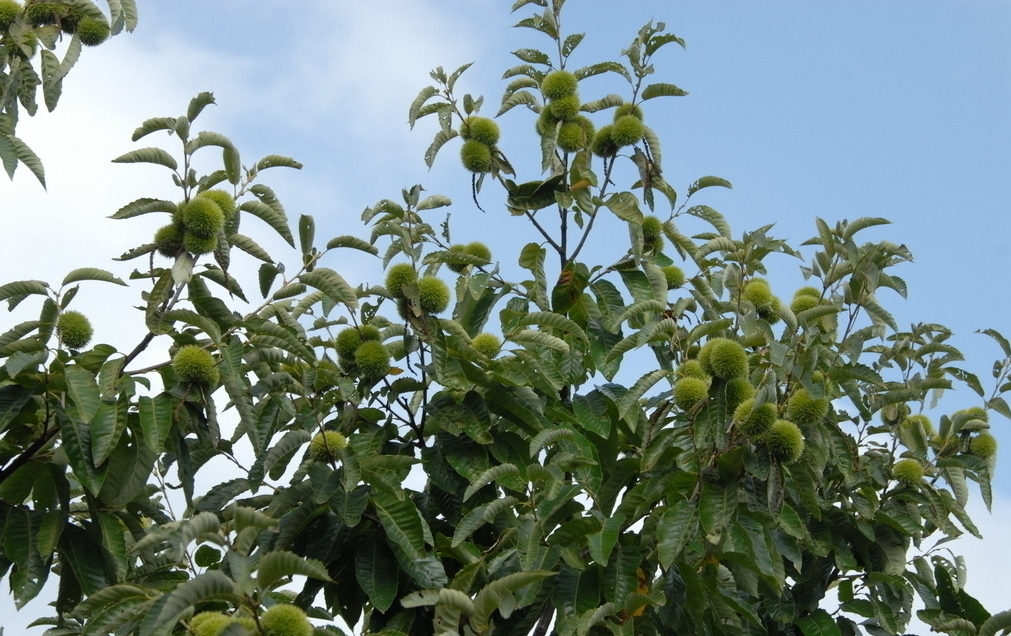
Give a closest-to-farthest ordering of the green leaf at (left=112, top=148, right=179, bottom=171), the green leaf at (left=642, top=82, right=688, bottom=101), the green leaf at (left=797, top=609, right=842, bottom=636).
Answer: the green leaf at (left=112, top=148, right=179, bottom=171) < the green leaf at (left=797, top=609, right=842, bottom=636) < the green leaf at (left=642, top=82, right=688, bottom=101)

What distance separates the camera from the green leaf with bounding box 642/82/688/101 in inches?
210

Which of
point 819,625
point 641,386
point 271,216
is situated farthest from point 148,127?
point 819,625

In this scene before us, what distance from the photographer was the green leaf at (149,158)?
14.8 ft

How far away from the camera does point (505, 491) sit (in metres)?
5.09

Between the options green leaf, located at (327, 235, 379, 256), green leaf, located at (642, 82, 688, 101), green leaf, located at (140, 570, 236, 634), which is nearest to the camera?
green leaf, located at (140, 570, 236, 634)

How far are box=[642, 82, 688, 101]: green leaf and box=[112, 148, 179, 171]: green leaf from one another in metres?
2.06

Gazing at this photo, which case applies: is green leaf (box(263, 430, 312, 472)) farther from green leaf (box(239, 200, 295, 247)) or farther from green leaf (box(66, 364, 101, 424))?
green leaf (box(239, 200, 295, 247))

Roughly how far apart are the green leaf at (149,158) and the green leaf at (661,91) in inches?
81.0

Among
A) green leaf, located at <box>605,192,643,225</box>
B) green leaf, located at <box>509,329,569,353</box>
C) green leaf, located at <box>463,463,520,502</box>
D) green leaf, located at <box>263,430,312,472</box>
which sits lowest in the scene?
green leaf, located at <box>463,463,520,502</box>

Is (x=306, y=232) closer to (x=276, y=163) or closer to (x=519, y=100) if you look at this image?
(x=276, y=163)

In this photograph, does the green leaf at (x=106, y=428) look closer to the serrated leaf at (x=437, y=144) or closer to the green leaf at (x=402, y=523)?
the green leaf at (x=402, y=523)

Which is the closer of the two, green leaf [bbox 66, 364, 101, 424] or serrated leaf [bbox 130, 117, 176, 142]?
green leaf [bbox 66, 364, 101, 424]

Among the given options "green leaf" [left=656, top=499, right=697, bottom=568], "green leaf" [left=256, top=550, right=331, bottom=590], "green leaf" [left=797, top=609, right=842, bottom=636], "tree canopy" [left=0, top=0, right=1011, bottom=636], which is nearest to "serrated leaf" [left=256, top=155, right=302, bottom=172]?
"tree canopy" [left=0, top=0, right=1011, bottom=636]

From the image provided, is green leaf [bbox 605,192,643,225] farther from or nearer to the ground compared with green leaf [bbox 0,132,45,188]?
farther from the ground
